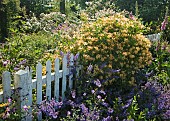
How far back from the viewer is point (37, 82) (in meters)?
3.66

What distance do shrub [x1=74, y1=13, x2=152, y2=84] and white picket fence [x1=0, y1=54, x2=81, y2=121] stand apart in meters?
0.31

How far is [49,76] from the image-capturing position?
3.86m

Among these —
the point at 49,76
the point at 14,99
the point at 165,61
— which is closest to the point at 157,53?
the point at 165,61

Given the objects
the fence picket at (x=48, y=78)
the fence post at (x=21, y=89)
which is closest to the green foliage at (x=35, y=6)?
the fence picket at (x=48, y=78)

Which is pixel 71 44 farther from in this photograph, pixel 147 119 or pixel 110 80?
pixel 147 119

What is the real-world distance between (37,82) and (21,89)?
29 centimetres

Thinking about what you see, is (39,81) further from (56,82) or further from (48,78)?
(56,82)

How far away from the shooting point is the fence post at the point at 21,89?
336 centimetres

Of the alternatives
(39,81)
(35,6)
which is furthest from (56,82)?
(35,6)

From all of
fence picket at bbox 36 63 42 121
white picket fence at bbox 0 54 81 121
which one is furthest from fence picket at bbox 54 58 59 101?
fence picket at bbox 36 63 42 121

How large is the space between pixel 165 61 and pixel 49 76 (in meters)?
2.76

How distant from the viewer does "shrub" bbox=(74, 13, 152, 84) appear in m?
4.41

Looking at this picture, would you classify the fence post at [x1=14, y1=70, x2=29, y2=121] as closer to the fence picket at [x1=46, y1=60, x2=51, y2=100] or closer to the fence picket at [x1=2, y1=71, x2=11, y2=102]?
the fence picket at [x1=2, y1=71, x2=11, y2=102]

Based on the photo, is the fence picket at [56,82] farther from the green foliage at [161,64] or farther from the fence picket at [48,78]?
the green foliage at [161,64]
